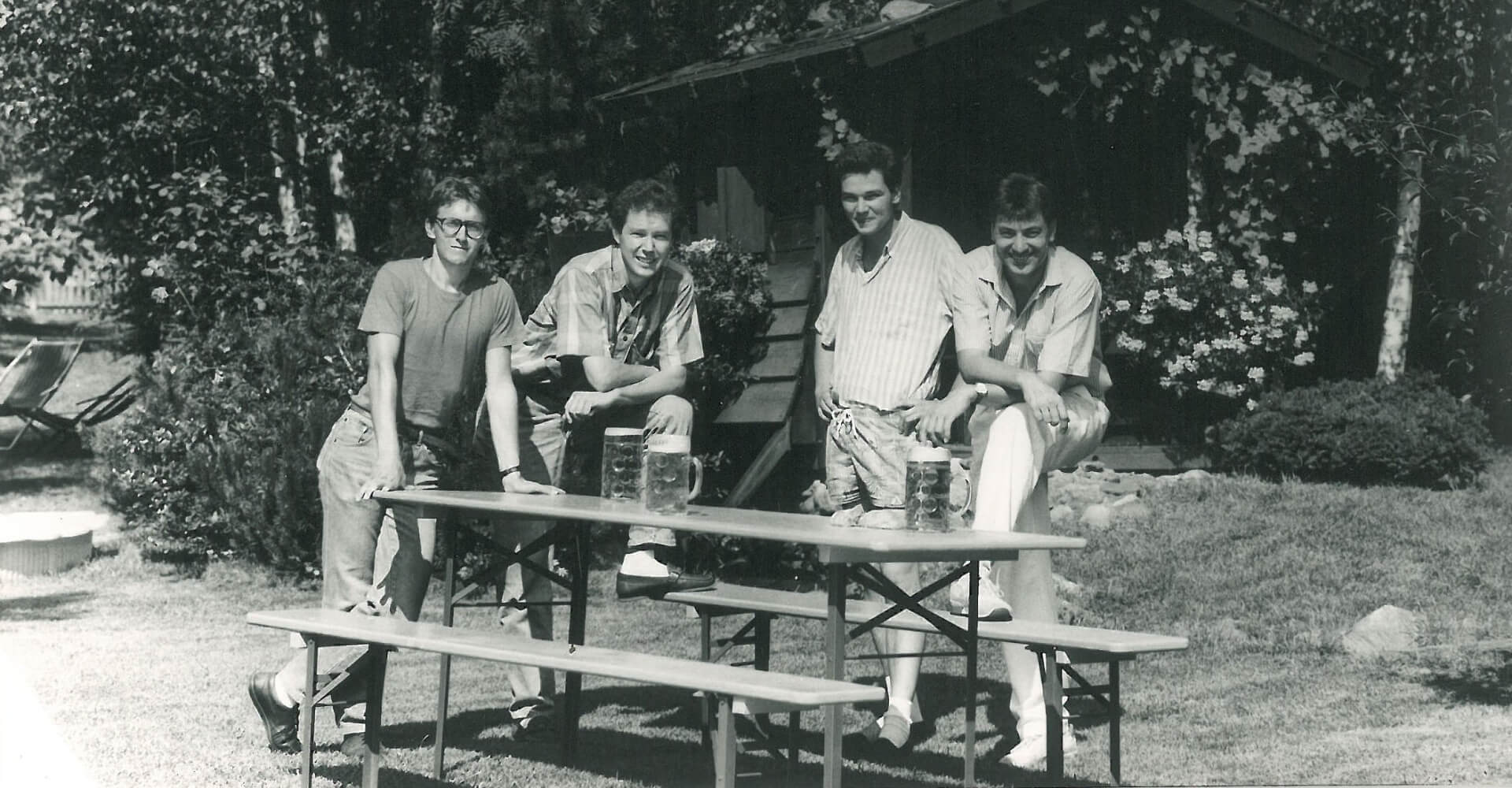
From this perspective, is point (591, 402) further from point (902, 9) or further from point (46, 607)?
point (902, 9)

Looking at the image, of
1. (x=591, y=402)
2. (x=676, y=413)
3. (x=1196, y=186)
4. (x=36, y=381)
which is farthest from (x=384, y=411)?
(x=36, y=381)

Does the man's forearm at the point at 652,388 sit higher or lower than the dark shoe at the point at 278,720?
higher

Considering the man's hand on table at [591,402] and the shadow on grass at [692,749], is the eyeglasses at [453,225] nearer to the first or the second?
the man's hand on table at [591,402]

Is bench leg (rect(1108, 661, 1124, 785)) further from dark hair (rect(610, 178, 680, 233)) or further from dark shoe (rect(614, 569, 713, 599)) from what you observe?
dark hair (rect(610, 178, 680, 233))

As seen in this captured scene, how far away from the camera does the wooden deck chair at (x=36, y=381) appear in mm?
18297

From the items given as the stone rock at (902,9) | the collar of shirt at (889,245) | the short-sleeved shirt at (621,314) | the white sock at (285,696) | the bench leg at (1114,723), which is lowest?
the white sock at (285,696)

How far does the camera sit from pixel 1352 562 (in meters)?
8.69

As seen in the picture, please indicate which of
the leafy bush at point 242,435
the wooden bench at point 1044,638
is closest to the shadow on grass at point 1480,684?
the wooden bench at point 1044,638

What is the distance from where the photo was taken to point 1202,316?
39.1 feet

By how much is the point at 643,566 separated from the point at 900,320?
123 centimetres

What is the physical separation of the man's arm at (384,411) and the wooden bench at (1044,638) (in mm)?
1043

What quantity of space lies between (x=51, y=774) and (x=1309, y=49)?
33.4 feet

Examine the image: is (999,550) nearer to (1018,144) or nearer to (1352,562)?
(1352,562)

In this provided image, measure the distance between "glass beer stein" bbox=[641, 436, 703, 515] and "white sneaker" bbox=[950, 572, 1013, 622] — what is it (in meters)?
0.89
